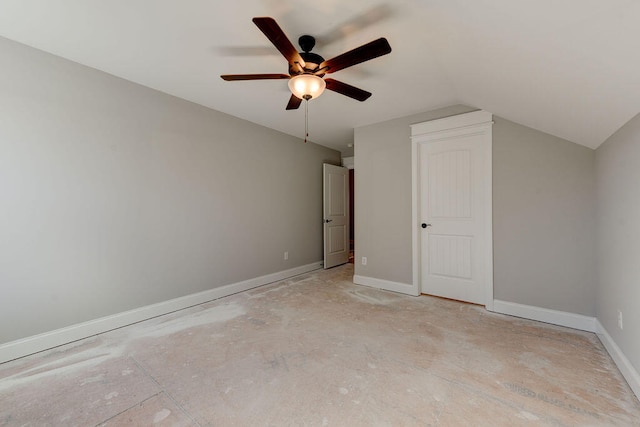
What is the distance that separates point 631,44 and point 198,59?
2737 mm

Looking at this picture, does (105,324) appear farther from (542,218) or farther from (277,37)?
(542,218)

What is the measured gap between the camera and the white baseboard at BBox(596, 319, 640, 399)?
62.5 inches

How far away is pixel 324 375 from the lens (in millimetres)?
1790

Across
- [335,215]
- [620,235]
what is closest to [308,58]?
[620,235]

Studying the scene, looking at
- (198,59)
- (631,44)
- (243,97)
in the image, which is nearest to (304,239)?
(243,97)

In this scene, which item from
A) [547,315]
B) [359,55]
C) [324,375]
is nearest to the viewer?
[359,55]

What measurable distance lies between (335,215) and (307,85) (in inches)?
136

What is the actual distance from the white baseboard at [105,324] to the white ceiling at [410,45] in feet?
7.74

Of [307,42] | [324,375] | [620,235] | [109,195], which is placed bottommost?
[324,375]

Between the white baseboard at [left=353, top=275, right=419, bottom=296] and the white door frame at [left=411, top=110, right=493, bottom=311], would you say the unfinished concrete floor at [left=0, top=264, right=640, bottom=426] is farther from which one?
the white baseboard at [left=353, top=275, right=419, bottom=296]

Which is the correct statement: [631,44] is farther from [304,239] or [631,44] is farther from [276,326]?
[304,239]

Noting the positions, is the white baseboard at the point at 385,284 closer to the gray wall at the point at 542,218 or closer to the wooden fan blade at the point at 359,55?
the gray wall at the point at 542,218

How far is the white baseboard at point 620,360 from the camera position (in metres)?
1.59

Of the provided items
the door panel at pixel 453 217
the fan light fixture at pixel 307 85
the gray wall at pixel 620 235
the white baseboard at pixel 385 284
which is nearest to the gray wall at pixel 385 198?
the white baseboard at pixel 385 284
